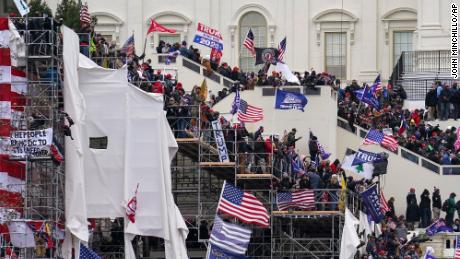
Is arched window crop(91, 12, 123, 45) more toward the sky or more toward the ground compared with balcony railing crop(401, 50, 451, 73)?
more toward the sky

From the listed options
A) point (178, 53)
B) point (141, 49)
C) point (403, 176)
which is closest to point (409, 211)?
point (403, 176)

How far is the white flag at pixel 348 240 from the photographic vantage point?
126500 mm

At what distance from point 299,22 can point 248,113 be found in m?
26.6

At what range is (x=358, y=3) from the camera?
523ft

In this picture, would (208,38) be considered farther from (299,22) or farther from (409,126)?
(299,22)

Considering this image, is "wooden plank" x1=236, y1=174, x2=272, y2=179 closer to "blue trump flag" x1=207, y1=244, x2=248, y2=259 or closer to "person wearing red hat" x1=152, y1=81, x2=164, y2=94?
"blue trump flag" x1=207, y1=244, x2=248, y2=259

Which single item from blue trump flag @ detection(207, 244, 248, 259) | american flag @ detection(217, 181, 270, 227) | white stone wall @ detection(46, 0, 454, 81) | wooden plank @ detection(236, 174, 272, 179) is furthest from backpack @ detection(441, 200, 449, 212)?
white stone wall @ detection(46, 0, 454, 81)

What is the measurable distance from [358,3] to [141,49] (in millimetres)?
9589

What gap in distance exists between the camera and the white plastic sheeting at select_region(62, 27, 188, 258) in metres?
125

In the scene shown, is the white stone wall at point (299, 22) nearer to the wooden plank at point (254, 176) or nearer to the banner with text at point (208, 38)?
the banner with text at point (208, 38)

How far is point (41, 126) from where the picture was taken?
4700 inches

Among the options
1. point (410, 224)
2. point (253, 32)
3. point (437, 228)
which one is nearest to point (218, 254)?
point (437, 228)

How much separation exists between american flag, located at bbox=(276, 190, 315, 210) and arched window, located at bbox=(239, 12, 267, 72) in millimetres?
30882

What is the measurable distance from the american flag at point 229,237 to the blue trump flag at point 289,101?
33.0 ft
